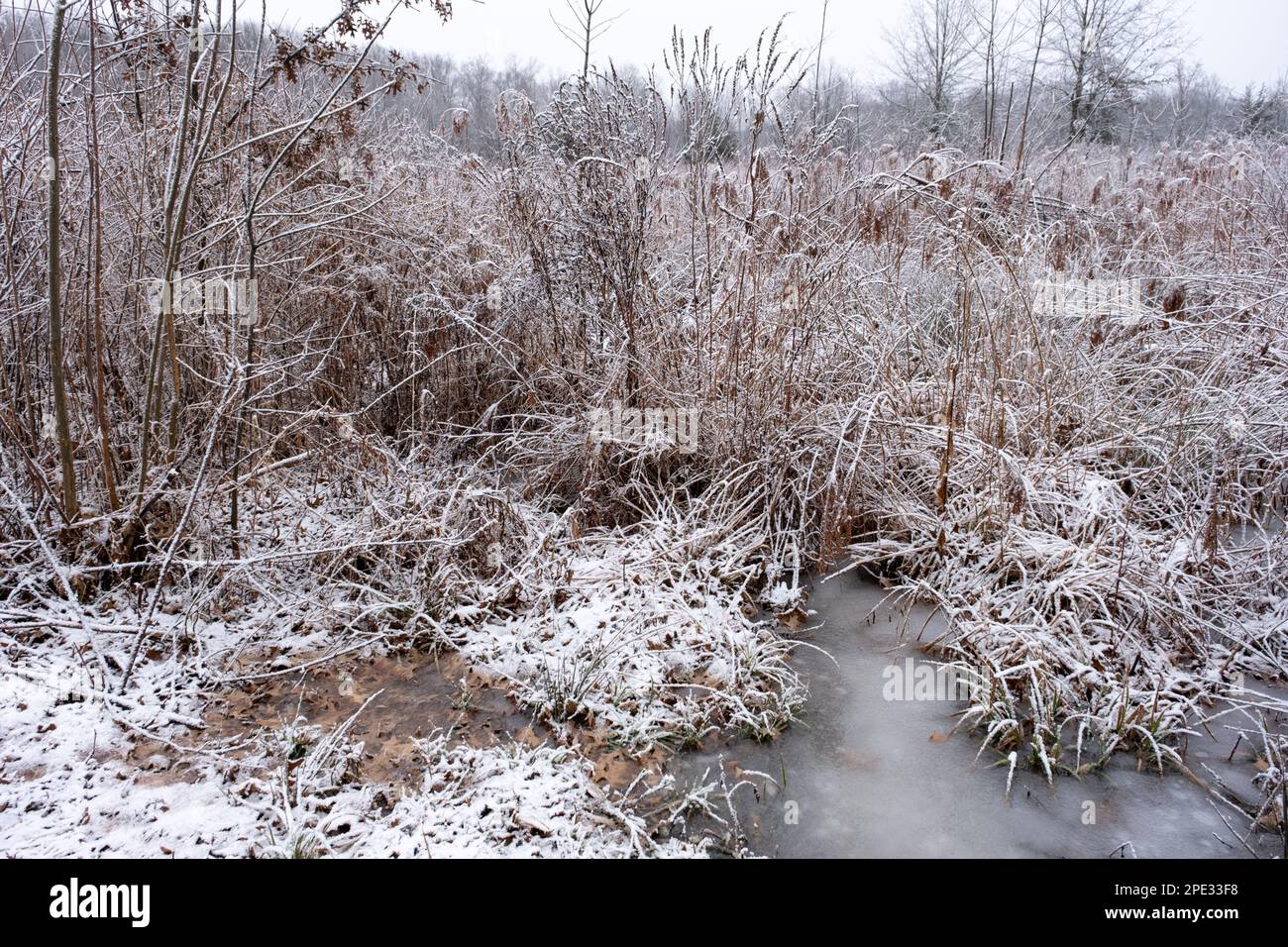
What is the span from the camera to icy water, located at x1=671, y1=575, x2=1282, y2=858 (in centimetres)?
204

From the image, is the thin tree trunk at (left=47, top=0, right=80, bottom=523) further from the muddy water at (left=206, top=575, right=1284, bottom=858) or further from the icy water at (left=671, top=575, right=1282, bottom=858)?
the icy water at (left=671, top=575, right=1282, bottom=858)

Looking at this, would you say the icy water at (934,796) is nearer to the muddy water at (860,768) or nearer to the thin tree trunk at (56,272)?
the muddy water at (860,768)

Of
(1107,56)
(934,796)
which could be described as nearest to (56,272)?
(934,796)

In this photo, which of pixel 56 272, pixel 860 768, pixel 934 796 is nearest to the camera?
pixel 934 796

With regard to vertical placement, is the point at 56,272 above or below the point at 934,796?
above

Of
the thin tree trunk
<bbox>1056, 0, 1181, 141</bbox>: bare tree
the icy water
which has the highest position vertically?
<bbox>1056, 0, 1181, 141</bbox>: bare tree

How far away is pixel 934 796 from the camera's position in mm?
2217

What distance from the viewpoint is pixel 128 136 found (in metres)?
3.50

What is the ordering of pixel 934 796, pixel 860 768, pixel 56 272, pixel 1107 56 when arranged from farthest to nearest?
pixel 1107 56 → pixel 56 272 → pixel 860 768 → pixel 934 796

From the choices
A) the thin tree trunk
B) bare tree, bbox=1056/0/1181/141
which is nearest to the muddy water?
the thin tree trunk

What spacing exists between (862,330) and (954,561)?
5.08 ft

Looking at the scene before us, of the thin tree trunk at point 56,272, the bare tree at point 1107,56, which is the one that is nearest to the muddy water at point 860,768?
the thin tree trunk at point 56,272

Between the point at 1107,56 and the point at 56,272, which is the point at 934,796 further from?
the point at 1107,56

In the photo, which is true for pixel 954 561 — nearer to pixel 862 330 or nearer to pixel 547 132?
pixel 862 330
